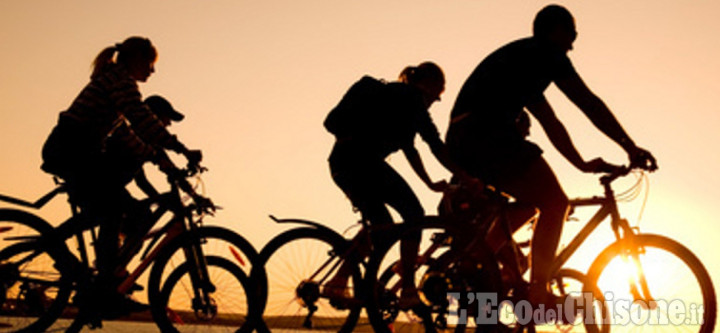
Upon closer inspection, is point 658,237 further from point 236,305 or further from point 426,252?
point 236,305

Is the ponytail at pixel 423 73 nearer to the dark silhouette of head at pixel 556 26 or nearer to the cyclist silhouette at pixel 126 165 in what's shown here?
the dark silhouette of head at pixel 556 26

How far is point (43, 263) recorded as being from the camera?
7523 mm

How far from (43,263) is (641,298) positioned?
473 centimetres

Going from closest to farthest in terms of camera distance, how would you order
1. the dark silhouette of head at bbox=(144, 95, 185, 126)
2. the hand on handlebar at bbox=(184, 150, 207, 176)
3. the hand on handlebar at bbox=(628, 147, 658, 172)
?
the hand on handlebar at bbox=(628, 147, 658, 172) → the hand on handlebar at bbox=(184, 150, 207, 176) → the dark silhouette of head at bbox=(144, 95, 185, 126)

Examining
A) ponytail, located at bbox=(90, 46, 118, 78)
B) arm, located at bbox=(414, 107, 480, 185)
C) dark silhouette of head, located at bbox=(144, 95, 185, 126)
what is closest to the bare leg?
arm, located at bbox=(414, 107, 480, 185)

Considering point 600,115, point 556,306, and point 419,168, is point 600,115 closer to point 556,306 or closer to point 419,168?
point 556,306

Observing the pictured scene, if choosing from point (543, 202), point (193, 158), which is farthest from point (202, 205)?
point (543, 202)

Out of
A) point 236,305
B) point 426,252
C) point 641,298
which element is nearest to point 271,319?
point 236,305

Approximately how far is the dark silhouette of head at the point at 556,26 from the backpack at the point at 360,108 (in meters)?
1.35

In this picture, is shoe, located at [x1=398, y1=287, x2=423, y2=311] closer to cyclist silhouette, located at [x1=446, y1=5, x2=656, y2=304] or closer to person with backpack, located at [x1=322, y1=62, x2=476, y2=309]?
person with backpack, located at [x1=322, y1=62, x2=476, y2=309]

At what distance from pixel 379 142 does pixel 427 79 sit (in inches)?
25.5

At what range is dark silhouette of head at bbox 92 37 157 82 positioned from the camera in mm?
7305

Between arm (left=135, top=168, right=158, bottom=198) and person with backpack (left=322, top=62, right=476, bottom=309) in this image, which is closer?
person with backpack (left=322, top=62, right=476, bottom=309)

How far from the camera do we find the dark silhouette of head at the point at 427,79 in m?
7.35
